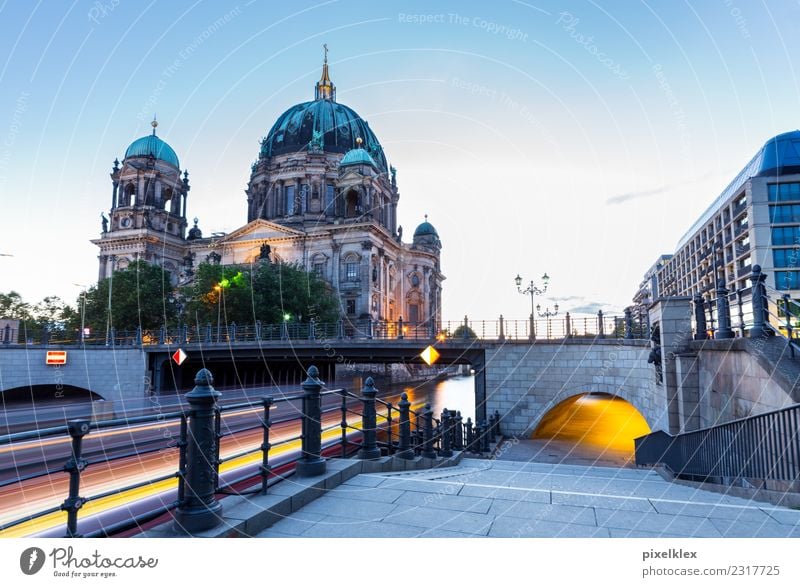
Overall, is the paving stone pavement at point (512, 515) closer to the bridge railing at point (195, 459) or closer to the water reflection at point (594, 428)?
the bridge railing at point (195, 459)

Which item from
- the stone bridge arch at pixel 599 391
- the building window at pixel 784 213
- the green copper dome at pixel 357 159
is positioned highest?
the green copper dome at pixel 357 159

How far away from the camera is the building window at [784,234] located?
4919 centimetres

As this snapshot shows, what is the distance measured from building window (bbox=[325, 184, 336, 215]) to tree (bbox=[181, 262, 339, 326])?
22.5m

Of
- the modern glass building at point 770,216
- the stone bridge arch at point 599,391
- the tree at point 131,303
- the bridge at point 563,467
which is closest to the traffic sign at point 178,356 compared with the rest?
the tree at point 131,303

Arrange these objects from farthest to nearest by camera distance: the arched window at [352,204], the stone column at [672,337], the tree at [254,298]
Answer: the arched window at [352,204] → the tree at [254,298] → the stone column at [672,337]

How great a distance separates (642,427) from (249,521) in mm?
22719

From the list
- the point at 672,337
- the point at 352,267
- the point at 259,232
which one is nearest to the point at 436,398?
the point at 352,267

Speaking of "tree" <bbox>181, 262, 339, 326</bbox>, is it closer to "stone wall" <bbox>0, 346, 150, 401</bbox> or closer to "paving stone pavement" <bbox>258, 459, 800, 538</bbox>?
"stone wall" <bbox>0, 346, 150, 401</bbox>

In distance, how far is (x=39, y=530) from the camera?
5.00 m

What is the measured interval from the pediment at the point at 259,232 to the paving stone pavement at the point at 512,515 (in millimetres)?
57957

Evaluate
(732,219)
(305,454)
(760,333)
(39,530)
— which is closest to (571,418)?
(760,333)
